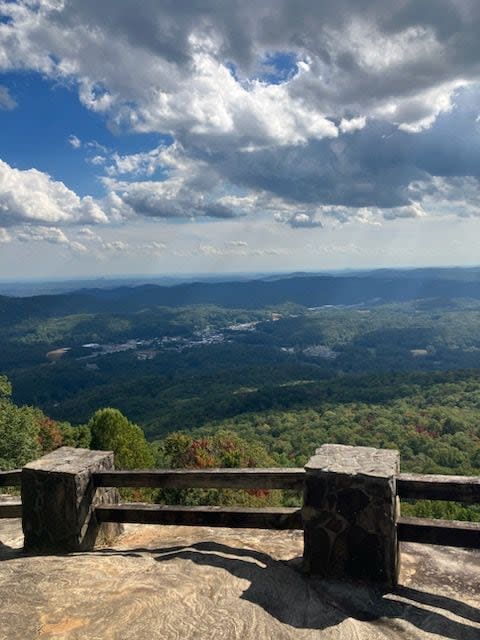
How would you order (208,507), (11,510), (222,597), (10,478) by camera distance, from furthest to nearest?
(11,510) → (10,478) → (208,507) → (222,597)

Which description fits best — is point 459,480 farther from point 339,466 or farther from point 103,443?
point 103,443

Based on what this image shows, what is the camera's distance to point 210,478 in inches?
217

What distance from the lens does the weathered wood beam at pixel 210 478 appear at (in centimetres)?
533

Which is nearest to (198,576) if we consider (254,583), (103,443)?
(254,583)

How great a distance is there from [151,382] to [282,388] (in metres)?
39.4

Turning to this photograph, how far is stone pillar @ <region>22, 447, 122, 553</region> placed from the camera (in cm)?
548

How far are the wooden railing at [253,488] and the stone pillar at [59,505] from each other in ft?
Result: 0.63

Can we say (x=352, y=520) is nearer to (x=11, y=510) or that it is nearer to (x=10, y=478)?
(x=10, y=478)

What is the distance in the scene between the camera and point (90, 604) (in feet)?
13.8

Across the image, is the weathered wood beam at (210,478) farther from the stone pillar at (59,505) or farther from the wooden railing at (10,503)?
the wooden railing at (10,503)

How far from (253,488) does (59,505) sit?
219 cm

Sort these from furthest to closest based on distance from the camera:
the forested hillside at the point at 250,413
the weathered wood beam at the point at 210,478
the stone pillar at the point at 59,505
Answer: the forested hillside at the point at 250,413, the stone pillar at the point at 59,505, the weathered wood beam at the point at 210,478

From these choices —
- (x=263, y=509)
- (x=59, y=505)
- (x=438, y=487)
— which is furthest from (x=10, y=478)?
(x=438, y=487)

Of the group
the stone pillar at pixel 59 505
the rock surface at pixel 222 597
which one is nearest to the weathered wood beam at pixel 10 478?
the stone pillar at pixel 59 505
